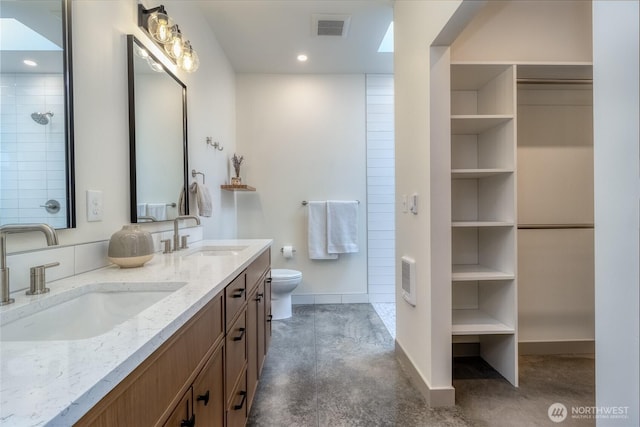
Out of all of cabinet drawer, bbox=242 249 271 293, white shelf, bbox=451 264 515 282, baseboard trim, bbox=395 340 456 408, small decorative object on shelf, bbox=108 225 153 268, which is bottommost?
baseboard trim, bbox=395 340 456 408

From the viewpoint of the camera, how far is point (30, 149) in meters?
0.86

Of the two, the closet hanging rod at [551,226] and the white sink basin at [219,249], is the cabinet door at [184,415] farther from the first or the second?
the closet hanging rod at [551,226]

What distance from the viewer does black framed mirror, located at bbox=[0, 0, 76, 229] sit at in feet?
2.60

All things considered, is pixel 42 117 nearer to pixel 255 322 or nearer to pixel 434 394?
A: pixel 255 322

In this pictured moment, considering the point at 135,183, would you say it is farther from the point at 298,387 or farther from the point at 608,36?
the point at 608,36

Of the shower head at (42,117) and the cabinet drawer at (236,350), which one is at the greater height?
the shower head at (42,117)

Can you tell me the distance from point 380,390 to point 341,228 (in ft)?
5.62

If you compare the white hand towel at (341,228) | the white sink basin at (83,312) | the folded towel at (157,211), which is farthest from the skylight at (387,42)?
the white sink basin at (83,312)

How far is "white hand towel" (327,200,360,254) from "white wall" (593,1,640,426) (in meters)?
2.56

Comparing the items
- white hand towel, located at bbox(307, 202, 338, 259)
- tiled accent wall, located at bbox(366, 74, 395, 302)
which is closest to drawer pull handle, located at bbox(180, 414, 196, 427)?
white hand towel, located at bbox(307, 202, 338, 259)

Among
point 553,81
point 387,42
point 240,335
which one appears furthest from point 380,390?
point 387,42

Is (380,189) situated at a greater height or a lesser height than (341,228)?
greater

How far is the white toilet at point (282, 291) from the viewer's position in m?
2.74

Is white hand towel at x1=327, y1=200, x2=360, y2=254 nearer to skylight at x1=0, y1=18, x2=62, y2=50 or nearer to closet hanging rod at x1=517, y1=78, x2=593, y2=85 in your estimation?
closet hanging rod at x1=517, y1=78, x2=593, y2=85
